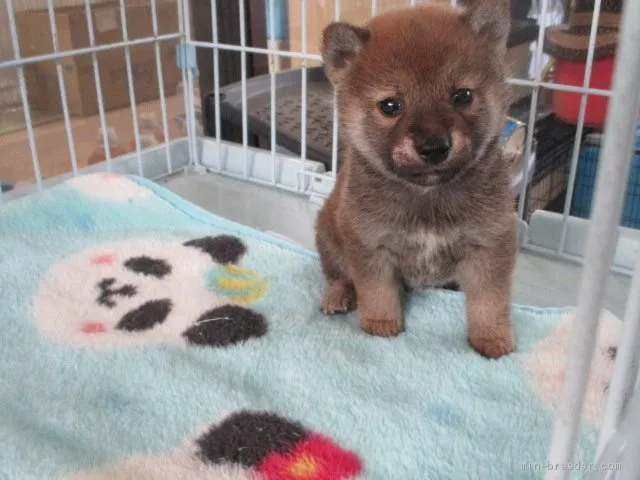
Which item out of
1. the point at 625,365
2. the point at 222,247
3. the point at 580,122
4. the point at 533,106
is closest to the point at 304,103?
the point at 222,247

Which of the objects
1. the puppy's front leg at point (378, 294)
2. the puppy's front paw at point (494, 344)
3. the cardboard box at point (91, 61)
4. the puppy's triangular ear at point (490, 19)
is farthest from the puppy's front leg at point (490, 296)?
the cardboard box at point (91, 61)

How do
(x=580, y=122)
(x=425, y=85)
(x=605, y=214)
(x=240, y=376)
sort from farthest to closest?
(x=580, y=122) → (x=240, y=376) → (x=425, y=85) → (x=605, y=214)

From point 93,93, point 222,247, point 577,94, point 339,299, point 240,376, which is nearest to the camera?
point 240,376

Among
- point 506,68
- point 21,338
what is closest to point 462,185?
point 506,68

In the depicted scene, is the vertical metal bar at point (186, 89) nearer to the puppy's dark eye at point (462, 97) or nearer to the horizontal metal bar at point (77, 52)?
the horizontal metal bar at point (77, 52)

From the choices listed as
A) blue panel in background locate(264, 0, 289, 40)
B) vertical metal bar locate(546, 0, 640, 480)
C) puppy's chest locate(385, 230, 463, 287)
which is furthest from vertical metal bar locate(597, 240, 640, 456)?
blue panel in background locate(264, 0, 289, 40)

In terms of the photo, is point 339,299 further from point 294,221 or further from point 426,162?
point 294,221

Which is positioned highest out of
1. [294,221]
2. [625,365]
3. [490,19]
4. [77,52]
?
[490,19]
